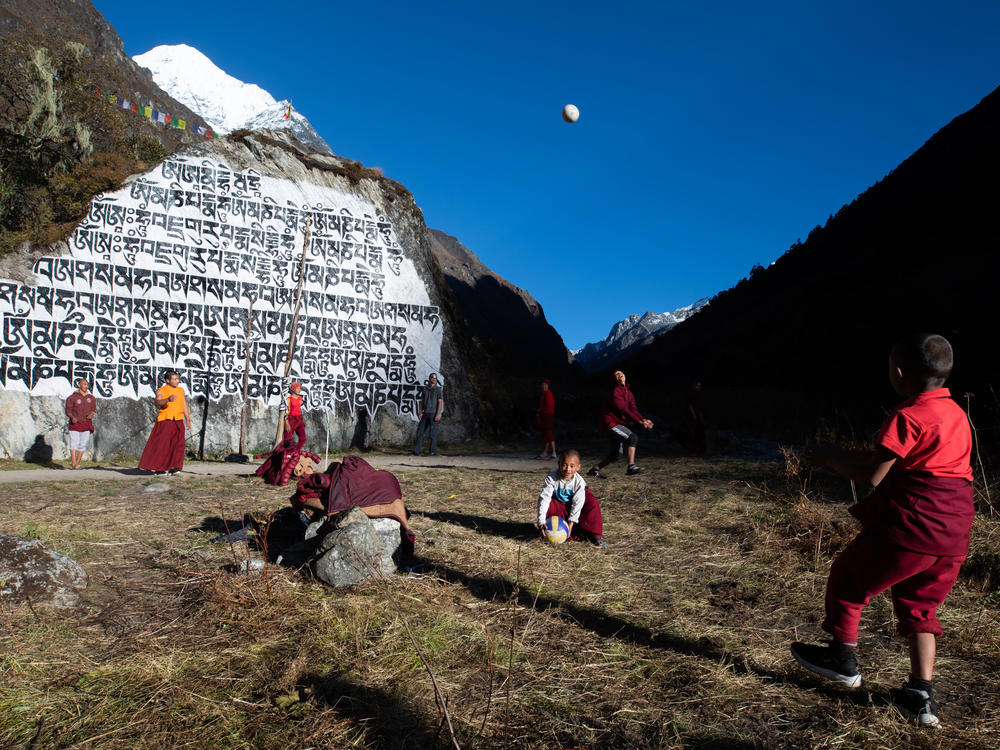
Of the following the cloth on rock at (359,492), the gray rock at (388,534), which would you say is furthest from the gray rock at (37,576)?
the gray rock at (388,534)

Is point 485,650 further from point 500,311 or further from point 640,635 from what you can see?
point 500,311

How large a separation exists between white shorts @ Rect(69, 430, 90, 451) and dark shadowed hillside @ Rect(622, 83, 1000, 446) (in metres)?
15.4

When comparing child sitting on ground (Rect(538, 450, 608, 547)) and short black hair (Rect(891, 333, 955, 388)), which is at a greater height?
short black hair (Rect(891, 333, 955, 388))

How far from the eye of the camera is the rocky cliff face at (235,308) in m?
10.6

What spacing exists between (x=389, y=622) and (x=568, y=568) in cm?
161

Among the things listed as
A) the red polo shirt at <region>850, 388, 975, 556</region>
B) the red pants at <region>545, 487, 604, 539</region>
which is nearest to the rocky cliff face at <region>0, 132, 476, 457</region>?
the red pants at <region>545, 487, 604, 539</region>

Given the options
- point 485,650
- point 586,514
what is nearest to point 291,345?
point 586,514

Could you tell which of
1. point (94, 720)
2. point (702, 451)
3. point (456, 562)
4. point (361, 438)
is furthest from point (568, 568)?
point (361, 438)

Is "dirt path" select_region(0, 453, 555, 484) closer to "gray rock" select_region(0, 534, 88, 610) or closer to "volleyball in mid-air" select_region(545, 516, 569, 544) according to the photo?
"volleyball in mid-air" select_region(545, 516, 569, 544)

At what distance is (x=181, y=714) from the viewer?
2426 millimetres

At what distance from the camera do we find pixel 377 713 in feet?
8.18

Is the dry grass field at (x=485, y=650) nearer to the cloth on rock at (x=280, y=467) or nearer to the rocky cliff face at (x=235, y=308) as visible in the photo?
the cloth on rock at (x=280, y=467)

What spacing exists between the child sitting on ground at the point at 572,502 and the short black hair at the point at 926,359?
9.43 feet

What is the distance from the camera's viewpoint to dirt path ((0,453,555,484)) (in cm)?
862
